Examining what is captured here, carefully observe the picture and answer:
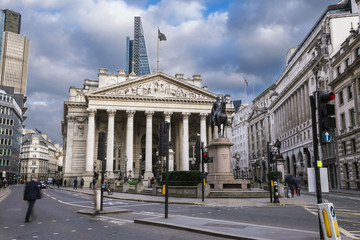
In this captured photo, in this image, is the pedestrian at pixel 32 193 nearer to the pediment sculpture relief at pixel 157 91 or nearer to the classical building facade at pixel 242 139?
the pediment sculpture relief at pixel 157 91

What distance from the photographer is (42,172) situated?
532ft

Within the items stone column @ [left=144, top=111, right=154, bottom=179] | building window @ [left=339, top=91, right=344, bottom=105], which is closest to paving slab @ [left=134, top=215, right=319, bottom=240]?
building window @ [left=339, top=91, right=344, bottom=105]

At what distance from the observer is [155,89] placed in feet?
204

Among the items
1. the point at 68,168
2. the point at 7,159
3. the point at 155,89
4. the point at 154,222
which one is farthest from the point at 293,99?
the point at 7,159

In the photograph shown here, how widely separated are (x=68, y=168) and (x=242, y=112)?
256 ft

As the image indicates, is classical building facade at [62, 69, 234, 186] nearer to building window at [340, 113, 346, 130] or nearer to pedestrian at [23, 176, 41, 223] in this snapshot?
building window at [340, 113, 346, 130]

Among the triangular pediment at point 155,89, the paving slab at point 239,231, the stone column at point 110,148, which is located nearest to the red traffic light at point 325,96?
the paving slab at point 239,231

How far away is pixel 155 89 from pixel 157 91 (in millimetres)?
543

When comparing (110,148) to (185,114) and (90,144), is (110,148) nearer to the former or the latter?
(90,144)

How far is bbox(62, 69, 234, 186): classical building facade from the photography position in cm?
5944

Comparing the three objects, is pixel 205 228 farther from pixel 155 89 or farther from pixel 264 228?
pixel 155 89

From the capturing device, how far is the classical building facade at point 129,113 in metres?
59.4

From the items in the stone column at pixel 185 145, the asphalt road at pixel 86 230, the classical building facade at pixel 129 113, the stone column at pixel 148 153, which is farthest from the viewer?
the stone column at pixel 185 145

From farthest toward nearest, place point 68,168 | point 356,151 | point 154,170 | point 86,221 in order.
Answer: point 154,170 < point 68,168 < point 356,151 < point 86,221
